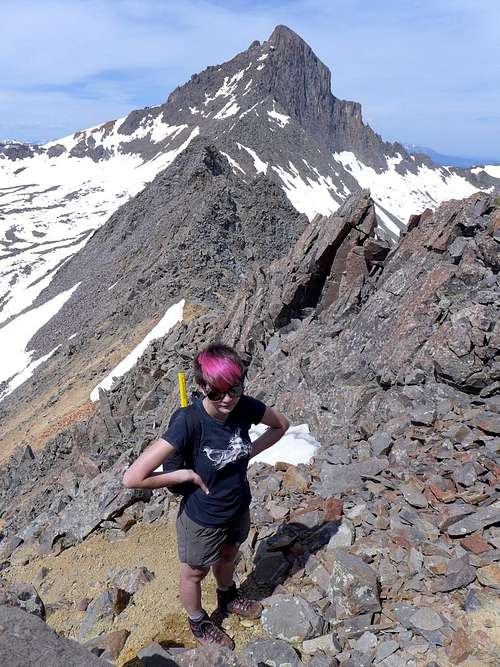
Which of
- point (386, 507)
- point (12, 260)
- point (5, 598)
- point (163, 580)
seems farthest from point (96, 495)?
point (12, 260)

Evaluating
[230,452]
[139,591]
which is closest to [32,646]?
[230,452]

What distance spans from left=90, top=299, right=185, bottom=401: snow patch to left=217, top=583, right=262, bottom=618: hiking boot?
1990 cm

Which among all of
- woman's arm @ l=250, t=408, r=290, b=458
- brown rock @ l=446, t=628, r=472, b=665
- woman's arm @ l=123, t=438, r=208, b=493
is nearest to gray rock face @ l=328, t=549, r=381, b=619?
brown rock @ l=446, t=628, r=472, b=665

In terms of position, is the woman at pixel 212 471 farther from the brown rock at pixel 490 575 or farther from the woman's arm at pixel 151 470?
the brown rock at pixel 490 575

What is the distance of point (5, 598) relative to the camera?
6324 millimetres

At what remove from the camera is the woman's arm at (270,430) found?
6.51 meters

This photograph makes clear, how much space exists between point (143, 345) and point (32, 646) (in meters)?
24.1

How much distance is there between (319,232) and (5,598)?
1652cm

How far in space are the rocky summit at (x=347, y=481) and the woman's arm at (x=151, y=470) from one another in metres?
1.48

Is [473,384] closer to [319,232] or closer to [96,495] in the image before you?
[96,495]

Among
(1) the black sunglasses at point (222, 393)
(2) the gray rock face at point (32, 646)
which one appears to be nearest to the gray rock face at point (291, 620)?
(2) the gray rock face at point (32, 646)

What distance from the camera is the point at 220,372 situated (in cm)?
555

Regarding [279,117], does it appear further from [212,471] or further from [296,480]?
[212,471]

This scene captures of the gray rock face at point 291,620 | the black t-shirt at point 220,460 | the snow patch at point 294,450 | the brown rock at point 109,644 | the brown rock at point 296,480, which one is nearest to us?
the black t-shirt at point 220,460
